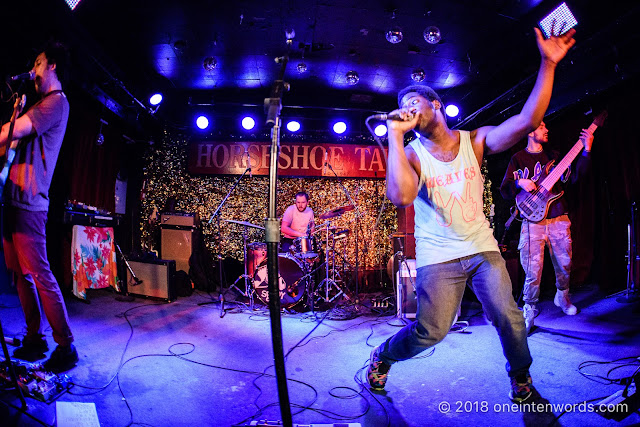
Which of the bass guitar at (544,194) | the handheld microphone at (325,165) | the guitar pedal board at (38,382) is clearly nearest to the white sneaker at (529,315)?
the bass guitar at (544,194)

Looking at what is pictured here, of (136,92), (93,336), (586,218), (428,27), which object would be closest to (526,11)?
(428,27)

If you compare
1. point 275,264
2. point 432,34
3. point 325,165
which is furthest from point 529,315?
point 325,165

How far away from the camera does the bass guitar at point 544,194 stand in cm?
421

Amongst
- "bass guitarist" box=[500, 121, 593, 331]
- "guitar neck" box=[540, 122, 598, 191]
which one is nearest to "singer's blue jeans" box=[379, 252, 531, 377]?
"bass guitarist" box=[500, 121, 593, 331]

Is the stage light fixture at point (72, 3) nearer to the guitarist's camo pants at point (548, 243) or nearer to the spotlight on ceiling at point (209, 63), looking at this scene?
the spotlight on ceiling at point (209, 63)

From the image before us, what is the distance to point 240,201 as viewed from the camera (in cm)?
845

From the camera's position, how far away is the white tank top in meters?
2.10

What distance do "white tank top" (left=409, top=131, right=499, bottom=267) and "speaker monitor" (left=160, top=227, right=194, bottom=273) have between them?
→ 20.1 ft

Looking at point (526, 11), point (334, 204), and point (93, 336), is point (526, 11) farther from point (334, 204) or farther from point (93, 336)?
point (93, 336)

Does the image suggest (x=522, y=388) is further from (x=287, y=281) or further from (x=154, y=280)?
(x=154, y=280)

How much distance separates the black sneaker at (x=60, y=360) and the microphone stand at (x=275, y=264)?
238cm

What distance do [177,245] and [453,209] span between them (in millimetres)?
6443

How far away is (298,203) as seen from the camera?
A: 706 centimetres

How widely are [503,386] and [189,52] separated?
6834 millimetres
